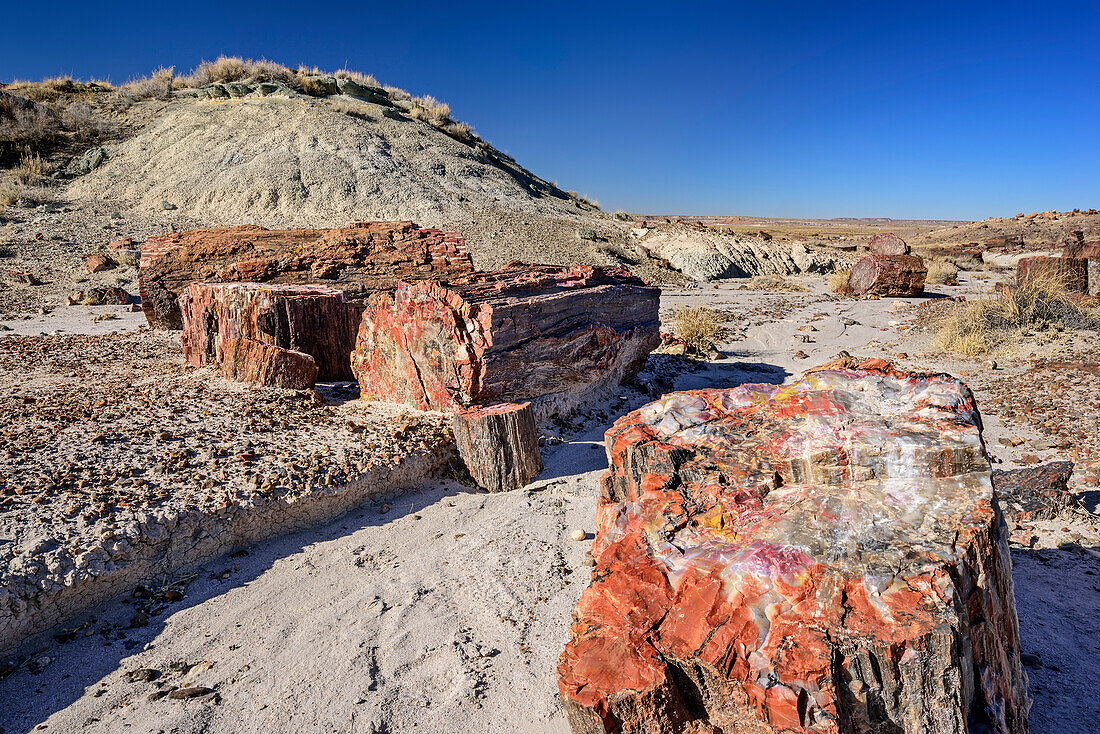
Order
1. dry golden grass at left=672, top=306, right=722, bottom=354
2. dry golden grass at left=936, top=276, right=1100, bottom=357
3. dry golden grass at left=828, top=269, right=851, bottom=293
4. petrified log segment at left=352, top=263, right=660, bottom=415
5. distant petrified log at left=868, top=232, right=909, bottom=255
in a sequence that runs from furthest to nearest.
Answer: distant petrified log at left=868, top=232, right=909, bottom=255 < dry golden grass at left=828, top=269, right=851, bottom=293 < dry golden grass at left=672, top=306, right=722, bottom=354 < dry golden grass at left=936, top=276, right=1100, bottom=357 < petrified log segment at left=352, top=263, right=660, bottom=415

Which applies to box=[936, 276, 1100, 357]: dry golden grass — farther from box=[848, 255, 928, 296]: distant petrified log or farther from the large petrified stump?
the large petrified stump

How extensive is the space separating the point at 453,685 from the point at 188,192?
62.7ft

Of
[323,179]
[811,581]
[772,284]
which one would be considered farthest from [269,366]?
[323,179]

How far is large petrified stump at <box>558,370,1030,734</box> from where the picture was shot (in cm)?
149

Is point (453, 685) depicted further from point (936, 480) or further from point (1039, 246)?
point (1039, 246)

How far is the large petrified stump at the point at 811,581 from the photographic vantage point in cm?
A: 149

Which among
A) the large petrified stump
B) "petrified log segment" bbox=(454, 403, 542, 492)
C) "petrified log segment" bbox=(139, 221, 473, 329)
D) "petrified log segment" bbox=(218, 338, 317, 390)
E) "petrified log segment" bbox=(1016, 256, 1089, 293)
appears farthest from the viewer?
"petrified log segment" bbox=(1016, 256, 1089, 293)

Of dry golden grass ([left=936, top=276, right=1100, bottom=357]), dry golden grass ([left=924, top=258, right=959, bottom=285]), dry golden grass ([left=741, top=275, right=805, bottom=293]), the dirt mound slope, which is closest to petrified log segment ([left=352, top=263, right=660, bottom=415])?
dry golden grass ([left=936, top=276, right=1100, bottom=357])

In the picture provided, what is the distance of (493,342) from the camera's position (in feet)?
15.4

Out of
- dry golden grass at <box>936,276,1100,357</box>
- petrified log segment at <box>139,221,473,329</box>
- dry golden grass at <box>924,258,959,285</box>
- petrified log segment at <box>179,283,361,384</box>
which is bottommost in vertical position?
dry golden grass at <box>936,276,1100,357</box>

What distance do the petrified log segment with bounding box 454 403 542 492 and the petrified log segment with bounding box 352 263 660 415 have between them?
0.61 metres

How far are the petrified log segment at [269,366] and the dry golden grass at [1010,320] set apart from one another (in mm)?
7672

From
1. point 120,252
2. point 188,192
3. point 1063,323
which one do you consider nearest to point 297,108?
point 188,192

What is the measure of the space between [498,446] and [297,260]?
4906 mm
